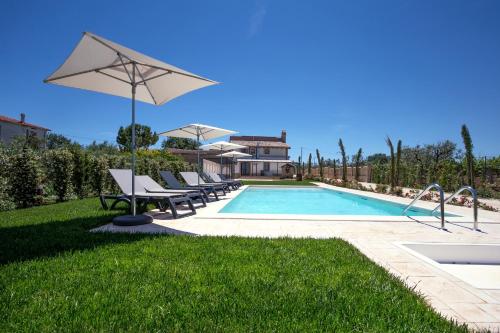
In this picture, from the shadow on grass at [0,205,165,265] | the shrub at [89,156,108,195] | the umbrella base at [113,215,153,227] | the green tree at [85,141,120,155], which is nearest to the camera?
the shadow on grass at [0,205,165,265]

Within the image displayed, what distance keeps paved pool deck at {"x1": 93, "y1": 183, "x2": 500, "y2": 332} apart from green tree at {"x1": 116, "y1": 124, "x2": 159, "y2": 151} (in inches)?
2363

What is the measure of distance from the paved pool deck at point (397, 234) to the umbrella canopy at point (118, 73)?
3.25m

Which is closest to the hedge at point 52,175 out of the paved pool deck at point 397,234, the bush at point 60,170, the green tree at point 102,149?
the bush at point 60,170

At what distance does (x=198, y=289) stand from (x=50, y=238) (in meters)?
3.37

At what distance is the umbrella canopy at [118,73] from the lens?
5.52 metres

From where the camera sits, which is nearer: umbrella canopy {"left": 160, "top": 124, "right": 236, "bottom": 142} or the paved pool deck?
the paved pool deck

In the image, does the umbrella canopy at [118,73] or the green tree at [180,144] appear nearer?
Result: the umbrella canopy at [118,73]

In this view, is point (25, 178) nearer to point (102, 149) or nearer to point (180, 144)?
point (102, 149)

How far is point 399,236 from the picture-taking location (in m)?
5.62

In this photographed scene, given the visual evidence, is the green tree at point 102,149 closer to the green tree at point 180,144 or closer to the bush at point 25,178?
the bush at point 25,178

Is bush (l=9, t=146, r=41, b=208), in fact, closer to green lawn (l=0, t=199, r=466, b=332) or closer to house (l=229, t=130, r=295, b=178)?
green lawn (l=0, t=199, r=466, b=332)

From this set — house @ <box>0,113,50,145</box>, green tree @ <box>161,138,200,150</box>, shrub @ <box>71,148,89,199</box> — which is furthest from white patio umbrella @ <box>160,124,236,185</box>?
green tree @ <box>161,138,200,150</box>

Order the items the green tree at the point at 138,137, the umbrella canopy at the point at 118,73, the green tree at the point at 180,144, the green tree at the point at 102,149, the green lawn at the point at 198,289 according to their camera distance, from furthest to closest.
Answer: the green tree at the point at 180,144, the green tree at the point at 138,137, the green tree at the point at 102,149, the umbrella canopy at the point at 118,73, the green lawn at the point at 198,289

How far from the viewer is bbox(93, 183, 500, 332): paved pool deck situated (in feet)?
9.01
